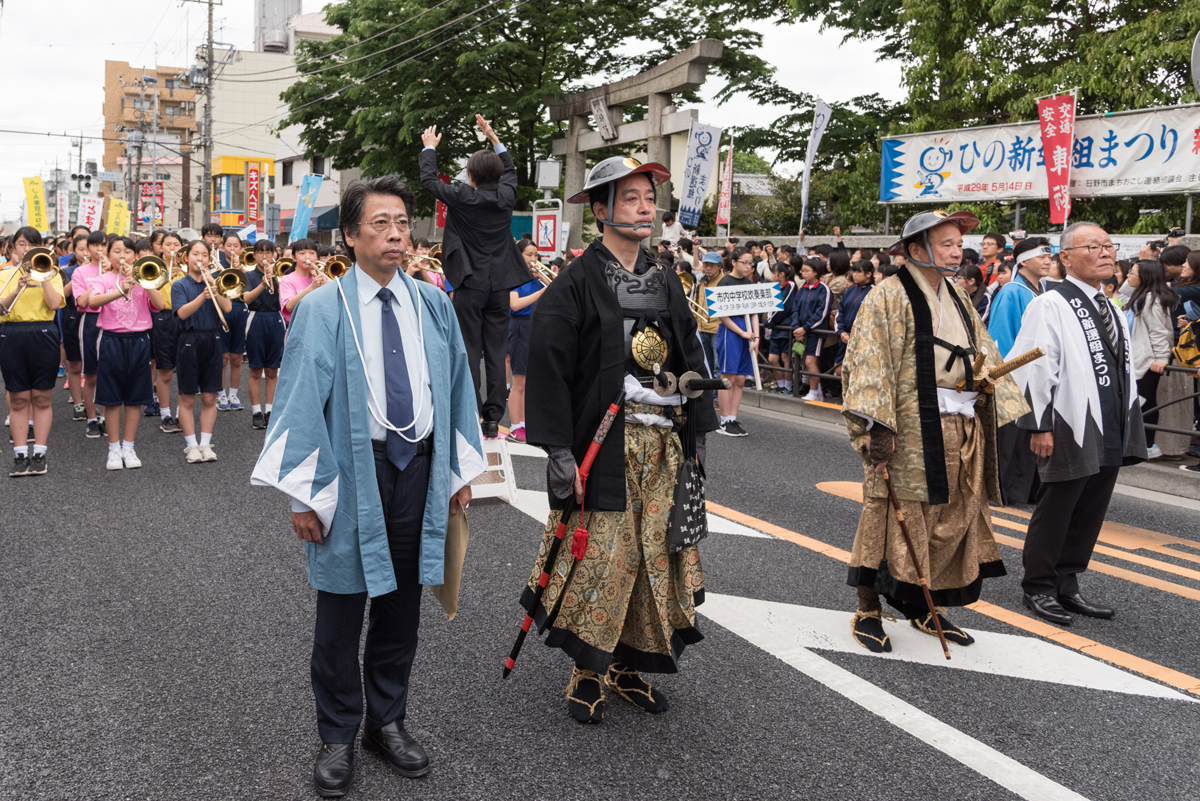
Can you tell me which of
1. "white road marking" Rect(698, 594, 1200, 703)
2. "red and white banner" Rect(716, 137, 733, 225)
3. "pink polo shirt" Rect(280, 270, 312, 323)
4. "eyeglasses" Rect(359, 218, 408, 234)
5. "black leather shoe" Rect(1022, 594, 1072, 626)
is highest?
"red and white banner" Rect(716, 137, 733, 225)

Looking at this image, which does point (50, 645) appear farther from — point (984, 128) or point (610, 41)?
point (610, 41)

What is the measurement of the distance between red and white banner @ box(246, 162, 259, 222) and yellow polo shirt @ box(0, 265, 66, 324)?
35306mm

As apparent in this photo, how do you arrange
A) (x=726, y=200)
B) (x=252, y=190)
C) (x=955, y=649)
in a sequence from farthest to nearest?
(x=252, y=190) → (x=726, y=200) → (x=955, y=649)

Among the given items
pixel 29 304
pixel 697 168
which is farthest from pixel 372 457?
pixel 697 168

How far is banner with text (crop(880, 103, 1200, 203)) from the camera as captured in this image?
10.7 metres

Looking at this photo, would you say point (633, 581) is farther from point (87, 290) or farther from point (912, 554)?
point (87, 290)

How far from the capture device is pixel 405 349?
3078 millimetres

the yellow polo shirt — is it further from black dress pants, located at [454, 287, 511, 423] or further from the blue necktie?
the blue necktie

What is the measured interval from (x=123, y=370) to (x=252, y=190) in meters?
36.6

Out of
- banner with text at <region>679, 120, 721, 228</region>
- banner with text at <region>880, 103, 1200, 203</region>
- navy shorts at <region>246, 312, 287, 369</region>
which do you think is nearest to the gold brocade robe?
navy shorts at <region>246, 312, 287, 369</region>

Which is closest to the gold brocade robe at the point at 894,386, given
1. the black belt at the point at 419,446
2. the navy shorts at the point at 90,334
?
the black belt at the point at 419,446

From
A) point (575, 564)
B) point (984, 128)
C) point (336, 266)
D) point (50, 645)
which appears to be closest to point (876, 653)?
point (575, 564)

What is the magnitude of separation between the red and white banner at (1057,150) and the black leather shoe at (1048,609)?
8.15 meters

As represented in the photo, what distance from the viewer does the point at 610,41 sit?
983 inches
